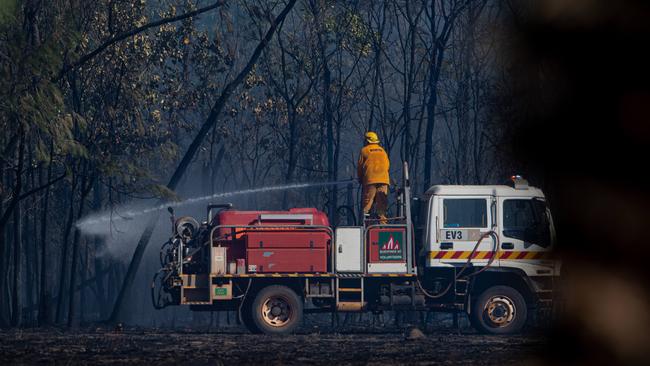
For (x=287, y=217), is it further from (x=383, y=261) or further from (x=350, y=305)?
(x=350, y=305)

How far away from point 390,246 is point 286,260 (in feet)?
7.02

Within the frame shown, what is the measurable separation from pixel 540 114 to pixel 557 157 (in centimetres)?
315

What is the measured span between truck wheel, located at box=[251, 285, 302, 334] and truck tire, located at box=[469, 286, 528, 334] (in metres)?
3.70

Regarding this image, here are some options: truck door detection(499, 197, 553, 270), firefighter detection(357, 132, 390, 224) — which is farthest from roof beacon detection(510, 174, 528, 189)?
firefighter detection(357, 132, 390, 224)

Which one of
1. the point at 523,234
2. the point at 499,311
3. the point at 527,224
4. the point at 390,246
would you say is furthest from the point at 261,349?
the point at 527,224

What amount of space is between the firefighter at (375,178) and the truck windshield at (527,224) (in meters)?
2.53

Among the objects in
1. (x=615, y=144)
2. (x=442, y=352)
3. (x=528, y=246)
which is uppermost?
(x=615, y=144)

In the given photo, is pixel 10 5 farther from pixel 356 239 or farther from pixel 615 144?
pixel 615 144

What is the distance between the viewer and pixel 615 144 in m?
20.6

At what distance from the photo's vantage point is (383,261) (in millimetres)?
22750

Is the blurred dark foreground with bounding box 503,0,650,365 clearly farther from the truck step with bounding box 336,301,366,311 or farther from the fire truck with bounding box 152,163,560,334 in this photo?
the truck step with bounding box 336,301,366,311

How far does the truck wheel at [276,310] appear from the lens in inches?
896

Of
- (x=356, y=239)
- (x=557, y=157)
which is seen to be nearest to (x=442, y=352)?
(x=356, y=239)

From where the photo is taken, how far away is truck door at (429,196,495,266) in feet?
75.2
